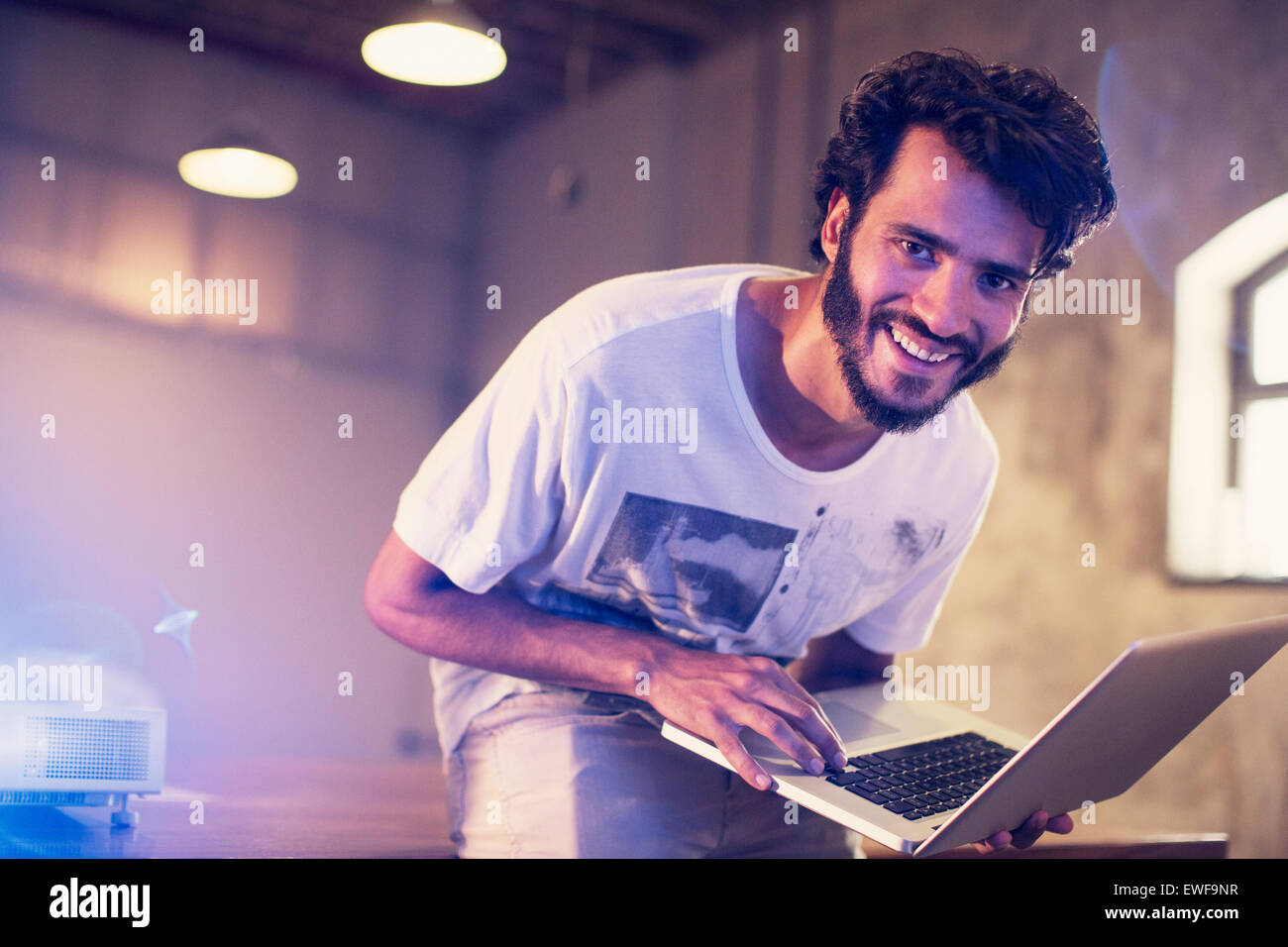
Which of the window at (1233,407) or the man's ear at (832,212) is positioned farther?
the window at (1233,407)

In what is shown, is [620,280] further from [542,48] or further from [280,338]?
[280,338]

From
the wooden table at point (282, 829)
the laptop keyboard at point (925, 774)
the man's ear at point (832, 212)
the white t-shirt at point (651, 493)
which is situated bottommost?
the wooden table at point (282, 829)

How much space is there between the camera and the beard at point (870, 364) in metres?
1.06

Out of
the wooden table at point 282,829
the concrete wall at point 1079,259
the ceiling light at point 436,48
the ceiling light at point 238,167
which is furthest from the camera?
the ceiling light at point 238,167

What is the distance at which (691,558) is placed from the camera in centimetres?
109

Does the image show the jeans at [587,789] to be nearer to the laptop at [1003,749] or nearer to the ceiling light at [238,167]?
the laptop at [1003,749]

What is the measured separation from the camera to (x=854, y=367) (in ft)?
3.52

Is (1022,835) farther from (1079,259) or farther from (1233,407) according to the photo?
(1079,259)

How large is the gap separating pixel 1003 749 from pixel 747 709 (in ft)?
1.30

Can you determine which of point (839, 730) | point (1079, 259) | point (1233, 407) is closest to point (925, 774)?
point (839, 730)

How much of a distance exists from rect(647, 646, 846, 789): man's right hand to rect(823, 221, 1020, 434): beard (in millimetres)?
337

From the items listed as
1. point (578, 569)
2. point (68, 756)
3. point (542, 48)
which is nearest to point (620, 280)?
point (578, 569)

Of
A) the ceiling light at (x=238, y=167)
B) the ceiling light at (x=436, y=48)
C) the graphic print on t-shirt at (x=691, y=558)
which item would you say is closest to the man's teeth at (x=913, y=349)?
the graphic print on t-shirt at (x=691, y=558)
